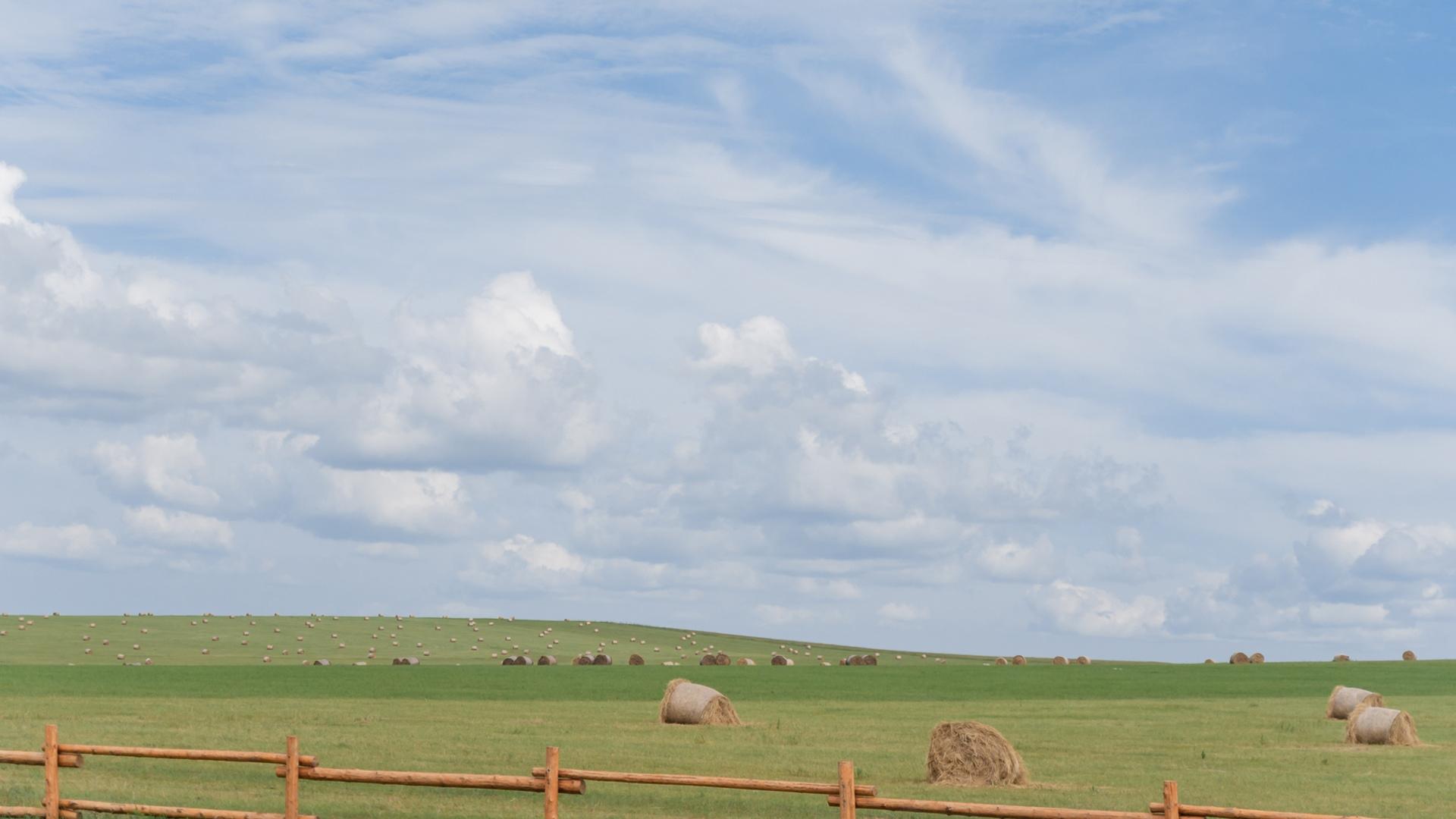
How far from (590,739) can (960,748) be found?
10883 millimetres

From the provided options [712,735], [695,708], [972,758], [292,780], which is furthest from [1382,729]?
[292,780]

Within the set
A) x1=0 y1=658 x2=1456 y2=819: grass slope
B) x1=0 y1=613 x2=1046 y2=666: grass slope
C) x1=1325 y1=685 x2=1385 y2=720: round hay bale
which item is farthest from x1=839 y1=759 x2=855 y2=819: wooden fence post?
x1=0 y1=613 x2=1046 y2=666: grass slope

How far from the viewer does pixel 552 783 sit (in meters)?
19.9

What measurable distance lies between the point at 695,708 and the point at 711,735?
10.6 feet

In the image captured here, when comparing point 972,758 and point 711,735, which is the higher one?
point 711,735

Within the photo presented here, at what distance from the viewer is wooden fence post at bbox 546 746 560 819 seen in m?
19.9

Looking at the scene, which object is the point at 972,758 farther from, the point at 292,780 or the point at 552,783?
the point at 292,780

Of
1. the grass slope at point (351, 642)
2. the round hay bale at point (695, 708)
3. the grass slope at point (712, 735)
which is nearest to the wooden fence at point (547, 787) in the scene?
the grass slope at point (712, 735)

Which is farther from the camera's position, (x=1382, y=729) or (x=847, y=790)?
(x=1382, y=729)

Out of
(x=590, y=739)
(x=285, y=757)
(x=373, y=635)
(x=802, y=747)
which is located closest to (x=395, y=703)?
(x=590, y=739)

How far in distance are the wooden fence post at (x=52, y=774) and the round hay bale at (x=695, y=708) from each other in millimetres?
22005

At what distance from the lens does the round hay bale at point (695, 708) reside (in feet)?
140

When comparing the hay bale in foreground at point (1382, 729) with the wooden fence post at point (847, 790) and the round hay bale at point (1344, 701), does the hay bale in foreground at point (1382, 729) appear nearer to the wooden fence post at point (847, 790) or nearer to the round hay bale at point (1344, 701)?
the round hay bale at point (1344, 701)

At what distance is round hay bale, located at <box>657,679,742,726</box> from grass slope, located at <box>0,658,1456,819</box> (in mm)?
555
